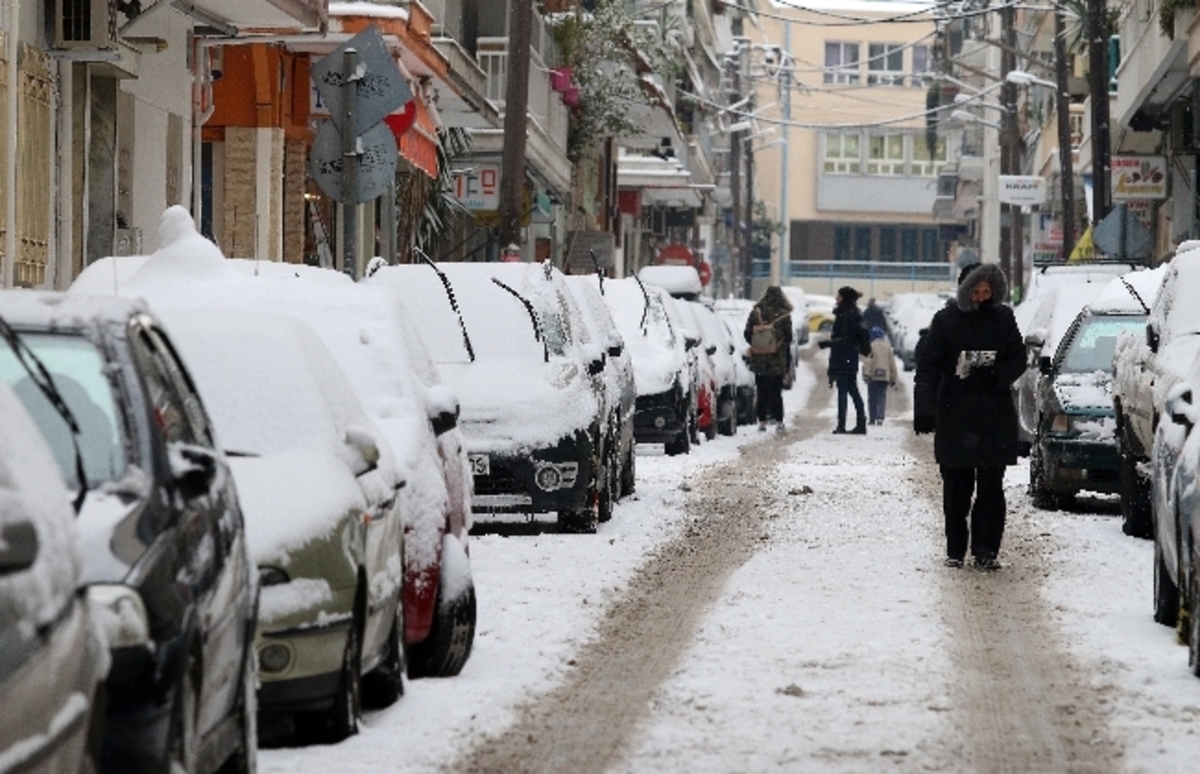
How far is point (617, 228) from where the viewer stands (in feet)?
234

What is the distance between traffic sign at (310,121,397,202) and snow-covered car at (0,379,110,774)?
40.6 feet

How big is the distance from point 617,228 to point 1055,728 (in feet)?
204

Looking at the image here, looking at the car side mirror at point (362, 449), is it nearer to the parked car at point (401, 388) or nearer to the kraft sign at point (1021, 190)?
the parked car at point (401, 388)

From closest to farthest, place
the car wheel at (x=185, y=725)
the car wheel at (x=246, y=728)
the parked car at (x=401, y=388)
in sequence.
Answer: the car wheel at (x=185, y=725)
the car wheel at (x=246, y=728)
the parked car at (x=401, y=388)

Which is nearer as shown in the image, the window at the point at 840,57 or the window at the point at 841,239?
the window at the point at 841,239

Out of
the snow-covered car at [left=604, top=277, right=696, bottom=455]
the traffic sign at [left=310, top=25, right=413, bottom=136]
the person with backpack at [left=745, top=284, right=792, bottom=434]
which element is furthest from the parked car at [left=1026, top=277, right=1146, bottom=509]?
the person with backpack at [left=745, top=284, right=792, bottom=434]

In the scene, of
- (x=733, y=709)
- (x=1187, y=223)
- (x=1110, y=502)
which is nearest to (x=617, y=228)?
(x=1187, y=223)

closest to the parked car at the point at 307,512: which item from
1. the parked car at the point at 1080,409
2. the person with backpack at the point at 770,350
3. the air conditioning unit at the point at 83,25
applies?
the parked car at the point at 1080,409

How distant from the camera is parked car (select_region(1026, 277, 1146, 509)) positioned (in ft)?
62.7

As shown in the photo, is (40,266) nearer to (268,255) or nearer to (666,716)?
(268,255)

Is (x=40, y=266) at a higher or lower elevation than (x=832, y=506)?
higher

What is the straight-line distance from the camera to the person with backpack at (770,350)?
33.5 meters

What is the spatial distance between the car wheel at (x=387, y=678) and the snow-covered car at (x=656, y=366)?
Result: 17.0m

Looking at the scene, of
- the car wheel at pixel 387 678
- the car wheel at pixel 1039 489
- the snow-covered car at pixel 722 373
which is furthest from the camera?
the snow-covered car at pixel 722 373
